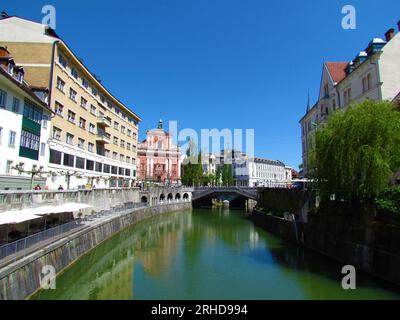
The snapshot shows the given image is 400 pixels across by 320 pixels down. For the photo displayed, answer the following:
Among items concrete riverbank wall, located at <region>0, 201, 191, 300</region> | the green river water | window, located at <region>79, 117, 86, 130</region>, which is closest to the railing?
concrete riverbank wall, located at <region>0, 201, 191, 300</region>

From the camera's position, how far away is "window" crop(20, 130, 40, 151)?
25531mm

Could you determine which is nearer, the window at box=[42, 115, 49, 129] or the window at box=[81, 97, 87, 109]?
the window at box=[42, 115, 49, 129]

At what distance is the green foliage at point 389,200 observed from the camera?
1628 centimetres

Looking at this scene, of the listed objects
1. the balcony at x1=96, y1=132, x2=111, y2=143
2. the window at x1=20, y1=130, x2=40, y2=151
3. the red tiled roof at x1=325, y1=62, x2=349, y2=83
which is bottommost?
the window at x1=20, y1=130, x2=40, y2=151

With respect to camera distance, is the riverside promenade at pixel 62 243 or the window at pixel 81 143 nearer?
the riverside promenade at pixel 62 243

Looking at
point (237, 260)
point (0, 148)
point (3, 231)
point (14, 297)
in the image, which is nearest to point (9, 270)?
point (14, 297)

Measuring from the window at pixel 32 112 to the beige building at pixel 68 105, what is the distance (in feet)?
9.67

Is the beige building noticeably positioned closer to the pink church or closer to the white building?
the pink church

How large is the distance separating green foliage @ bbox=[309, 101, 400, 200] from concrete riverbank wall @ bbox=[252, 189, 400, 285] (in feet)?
4.98

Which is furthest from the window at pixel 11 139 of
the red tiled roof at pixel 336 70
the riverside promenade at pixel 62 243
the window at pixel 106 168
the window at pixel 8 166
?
the red tiled roof at pixel 336 70

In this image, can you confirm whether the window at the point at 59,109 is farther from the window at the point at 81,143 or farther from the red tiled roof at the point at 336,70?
the red tiled roof at the point at 336,70

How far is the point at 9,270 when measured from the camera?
1129 centimetres

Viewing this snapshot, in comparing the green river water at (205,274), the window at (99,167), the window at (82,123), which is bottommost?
the green river water at (205,274)

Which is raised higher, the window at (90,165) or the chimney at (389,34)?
the chimney at (389,34)
